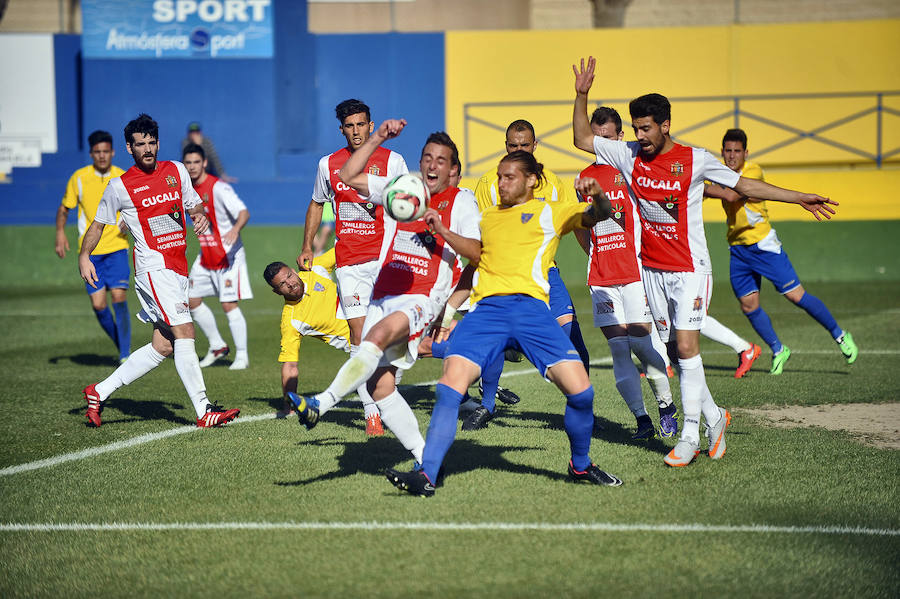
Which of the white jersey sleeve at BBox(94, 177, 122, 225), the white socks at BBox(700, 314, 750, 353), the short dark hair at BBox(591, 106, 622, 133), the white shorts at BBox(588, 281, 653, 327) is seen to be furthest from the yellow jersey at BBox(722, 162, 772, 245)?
the white jersey sleeve at BBox(94, 177, 122, 225)

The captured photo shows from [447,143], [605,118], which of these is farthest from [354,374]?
[605,118]

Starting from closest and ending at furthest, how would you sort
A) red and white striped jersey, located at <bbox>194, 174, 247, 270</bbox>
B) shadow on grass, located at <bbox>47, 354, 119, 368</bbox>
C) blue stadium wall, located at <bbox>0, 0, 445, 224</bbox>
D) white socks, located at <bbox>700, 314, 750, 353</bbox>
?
white socks, located at <bbox>700, 314, 750, 353</bbox> → red and white striped jersey, located at <bbox>194, 174, 247, 270</bbox> → shadow on grass, located at <bbox>47, 354, 119, 368</bbox> → blue stadium wall, located at <bbox>0, 0, 445, 224</bbox>

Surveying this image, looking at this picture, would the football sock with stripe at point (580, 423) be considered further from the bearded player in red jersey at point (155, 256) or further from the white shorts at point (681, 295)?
the bearded player in red jersey at point (155, 256)

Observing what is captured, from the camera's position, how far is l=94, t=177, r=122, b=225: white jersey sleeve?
7930 mm

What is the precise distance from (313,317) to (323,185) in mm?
1115

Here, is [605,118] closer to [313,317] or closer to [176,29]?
[313,317]

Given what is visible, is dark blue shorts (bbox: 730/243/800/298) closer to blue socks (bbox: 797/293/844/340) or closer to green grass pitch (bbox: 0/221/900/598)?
blue socks (bbox: 797/293/844/340)

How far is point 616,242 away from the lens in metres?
7.74

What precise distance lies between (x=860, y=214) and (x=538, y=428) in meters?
14.8

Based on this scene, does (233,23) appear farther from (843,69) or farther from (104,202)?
(104,202)

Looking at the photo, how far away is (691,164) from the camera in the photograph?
6609 millimetres

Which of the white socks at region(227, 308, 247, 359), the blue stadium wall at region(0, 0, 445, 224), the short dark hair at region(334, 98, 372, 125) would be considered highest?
the blue stadium wall at region(0, 0, 445, 224)

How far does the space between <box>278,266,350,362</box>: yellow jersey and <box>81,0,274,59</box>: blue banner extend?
18.3 m

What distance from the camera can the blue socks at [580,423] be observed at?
230 inches
